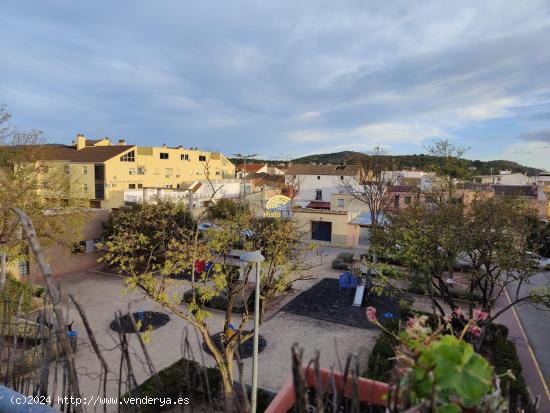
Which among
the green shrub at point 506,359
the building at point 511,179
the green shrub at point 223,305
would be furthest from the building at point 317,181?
the green shrub at point 506,359

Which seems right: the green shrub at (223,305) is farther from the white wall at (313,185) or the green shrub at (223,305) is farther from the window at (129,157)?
the white wall at (313,185)

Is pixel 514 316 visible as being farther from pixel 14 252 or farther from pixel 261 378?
pixel 14 252

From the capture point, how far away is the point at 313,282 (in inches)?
776

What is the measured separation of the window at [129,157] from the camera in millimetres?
42062

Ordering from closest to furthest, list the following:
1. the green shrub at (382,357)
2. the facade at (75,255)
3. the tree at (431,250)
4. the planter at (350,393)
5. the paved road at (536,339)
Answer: the planter at (350,393), the green shrub at (382,357), the tree at (431,250), the paved road at (536,339), the facade at (75,255)

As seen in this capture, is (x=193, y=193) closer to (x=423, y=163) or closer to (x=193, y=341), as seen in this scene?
(x=193, y=341)

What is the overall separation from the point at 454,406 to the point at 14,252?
15.0 metres

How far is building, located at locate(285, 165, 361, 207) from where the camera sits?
162 feet

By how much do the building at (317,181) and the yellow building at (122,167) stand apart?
12174mm

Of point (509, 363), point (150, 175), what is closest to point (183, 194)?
point (150, 175)

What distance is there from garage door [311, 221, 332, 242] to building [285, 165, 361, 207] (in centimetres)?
1678

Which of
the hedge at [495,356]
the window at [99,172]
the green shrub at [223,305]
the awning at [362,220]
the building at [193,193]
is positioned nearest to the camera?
the hedge at [495,356]

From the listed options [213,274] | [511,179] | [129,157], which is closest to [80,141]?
[129,157]

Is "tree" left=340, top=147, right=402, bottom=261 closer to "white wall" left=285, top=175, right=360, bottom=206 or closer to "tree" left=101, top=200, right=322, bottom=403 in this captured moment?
"tree" left=101, top=200, right=322, bottom=403
